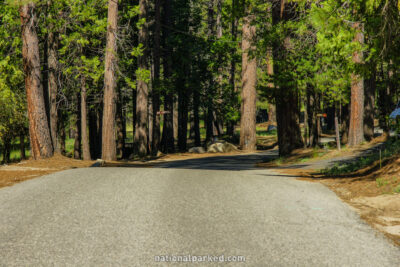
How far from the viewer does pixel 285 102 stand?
18.7 metres

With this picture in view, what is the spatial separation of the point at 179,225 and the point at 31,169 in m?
8.34

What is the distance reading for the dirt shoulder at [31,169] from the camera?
35.6ft

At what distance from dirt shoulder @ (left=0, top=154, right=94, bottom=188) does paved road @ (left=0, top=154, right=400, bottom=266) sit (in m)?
1.38

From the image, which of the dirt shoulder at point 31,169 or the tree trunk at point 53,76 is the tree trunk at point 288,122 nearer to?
the dirt shoulder at point 31,169

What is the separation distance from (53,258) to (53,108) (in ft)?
70.9

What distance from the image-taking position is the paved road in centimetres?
500

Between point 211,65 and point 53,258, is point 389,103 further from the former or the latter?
point 53,258

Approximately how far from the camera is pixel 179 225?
6238mm

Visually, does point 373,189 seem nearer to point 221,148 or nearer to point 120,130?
point 221,148

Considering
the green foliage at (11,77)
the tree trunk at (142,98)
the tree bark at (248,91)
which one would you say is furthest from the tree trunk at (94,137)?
the tree bark at (248,91)

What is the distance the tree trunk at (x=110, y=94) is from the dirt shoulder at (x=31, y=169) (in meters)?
3.71

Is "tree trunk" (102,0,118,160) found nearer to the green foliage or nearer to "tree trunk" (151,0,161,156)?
the green foliage

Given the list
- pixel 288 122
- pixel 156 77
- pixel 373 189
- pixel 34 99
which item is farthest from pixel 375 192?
pixel 156 77

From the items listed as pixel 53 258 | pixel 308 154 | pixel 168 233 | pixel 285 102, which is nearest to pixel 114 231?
pixel 168 233
